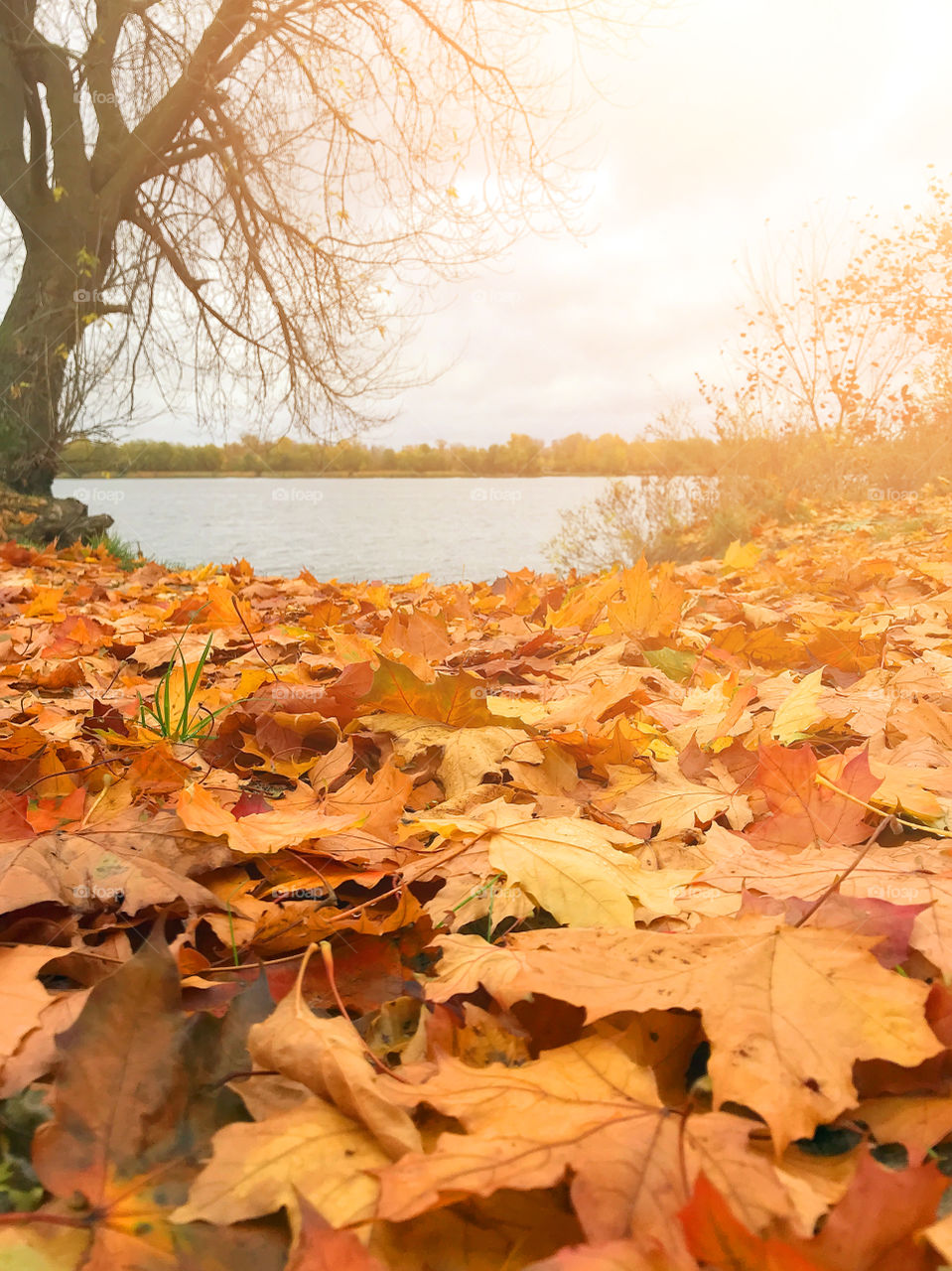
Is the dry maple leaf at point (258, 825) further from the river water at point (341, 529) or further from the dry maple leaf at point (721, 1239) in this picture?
the river water at point (341, 529)

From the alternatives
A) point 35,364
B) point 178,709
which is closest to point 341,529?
point 35,364

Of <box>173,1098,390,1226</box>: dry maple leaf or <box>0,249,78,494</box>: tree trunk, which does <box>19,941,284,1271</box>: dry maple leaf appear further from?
<box>0,249,78,494</box>: tree trunk

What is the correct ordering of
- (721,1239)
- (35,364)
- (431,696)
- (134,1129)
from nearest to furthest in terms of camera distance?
(721,1239)
(134,1129)
(431,696)
(35,364)

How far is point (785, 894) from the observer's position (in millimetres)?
728

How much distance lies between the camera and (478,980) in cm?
63

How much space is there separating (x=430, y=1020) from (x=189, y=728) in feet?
2.61

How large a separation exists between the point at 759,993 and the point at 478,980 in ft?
0.69

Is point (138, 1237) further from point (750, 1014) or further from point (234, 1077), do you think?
point (750, 1014)

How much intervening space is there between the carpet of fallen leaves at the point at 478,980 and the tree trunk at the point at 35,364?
6888 mm

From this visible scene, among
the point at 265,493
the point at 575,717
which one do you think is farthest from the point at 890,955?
the point at 265,493

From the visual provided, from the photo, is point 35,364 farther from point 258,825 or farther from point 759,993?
point 759,993

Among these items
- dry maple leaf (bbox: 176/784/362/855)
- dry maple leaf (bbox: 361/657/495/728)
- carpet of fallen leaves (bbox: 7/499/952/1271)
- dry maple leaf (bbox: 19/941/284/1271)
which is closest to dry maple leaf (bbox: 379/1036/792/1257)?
carpet of fallen leaves (bbox: 7/499/952/1271)

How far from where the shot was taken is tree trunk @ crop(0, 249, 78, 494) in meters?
7.09

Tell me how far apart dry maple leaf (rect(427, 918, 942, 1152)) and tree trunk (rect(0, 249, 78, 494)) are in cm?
778
